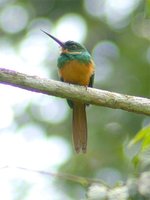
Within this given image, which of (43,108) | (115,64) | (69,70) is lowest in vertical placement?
(43,108)

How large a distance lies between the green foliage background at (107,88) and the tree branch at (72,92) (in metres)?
2.87

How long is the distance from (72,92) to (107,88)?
3.97m

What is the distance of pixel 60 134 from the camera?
303 inches

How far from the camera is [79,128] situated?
441 centimetres

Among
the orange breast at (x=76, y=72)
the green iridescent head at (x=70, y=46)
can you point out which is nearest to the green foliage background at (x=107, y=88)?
the green iridescent head at (x=70, y=46)

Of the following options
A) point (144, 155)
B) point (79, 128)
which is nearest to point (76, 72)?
point (79, 128)

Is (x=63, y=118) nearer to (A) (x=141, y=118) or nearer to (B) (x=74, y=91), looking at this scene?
(A) (x=141, y=118)

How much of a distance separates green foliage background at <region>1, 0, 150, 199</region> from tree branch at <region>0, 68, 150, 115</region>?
2870 mm

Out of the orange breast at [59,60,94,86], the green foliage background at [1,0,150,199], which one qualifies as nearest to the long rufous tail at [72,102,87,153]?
the orange breast at [59,60,94,86]

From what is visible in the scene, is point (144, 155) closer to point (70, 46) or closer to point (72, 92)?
point (72, 92)

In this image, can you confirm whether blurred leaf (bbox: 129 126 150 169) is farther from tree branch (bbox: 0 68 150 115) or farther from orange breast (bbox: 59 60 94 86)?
orange breast (bbox: 59 60 94 86)

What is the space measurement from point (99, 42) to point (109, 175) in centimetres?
240

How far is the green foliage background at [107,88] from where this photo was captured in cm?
722

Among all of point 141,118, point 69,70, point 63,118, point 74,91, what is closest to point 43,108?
point 63,118
